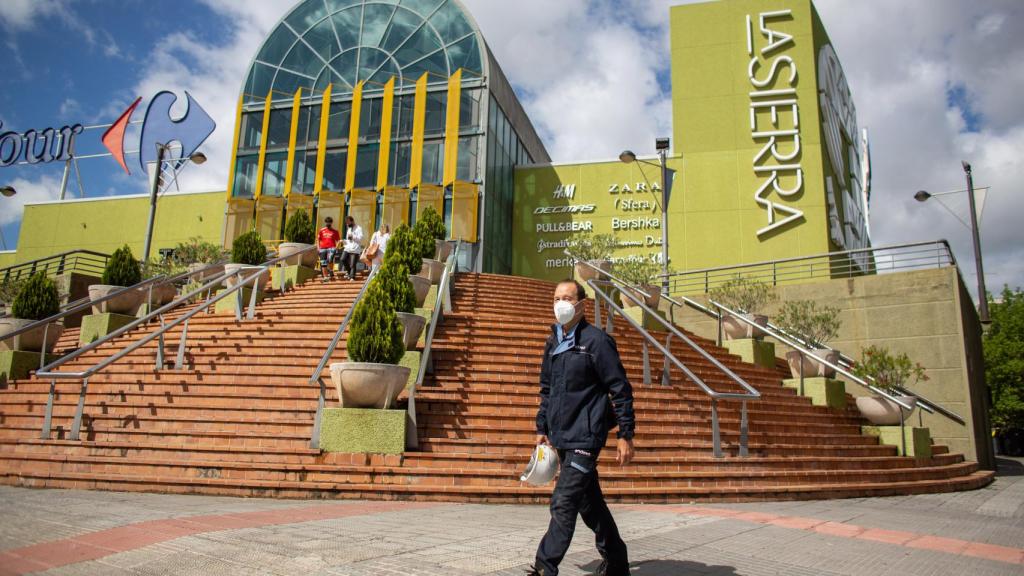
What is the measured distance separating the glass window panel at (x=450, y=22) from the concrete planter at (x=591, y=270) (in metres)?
13.4

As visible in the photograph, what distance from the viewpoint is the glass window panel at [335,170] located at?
26172 mm

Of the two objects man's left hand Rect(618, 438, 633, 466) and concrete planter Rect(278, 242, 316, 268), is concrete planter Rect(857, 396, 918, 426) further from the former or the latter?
concrete planter Rect(278, 242, 316, 268)

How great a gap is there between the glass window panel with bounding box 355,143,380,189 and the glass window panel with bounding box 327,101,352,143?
1.05 metres

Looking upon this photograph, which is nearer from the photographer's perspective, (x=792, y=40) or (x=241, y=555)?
(x=241, y=555)

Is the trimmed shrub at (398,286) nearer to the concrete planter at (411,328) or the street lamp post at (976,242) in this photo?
the concrete planter at (411,328)

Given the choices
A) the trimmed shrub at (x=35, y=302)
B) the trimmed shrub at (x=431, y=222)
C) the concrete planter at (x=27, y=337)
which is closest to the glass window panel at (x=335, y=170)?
the trimmed shrub at (x=431, y=222)

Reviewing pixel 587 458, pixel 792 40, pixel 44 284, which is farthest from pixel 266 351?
pixel 792 40

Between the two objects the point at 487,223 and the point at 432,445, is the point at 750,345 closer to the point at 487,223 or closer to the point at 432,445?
the point at 432,445

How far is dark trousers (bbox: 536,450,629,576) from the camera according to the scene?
3.45 metres

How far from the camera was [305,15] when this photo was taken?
2831 cm

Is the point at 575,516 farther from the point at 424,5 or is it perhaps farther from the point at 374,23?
the point at 374,23

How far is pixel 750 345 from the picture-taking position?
534 inches

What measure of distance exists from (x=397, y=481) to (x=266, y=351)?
478 centimetres

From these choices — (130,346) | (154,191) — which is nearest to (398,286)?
(130,346)
